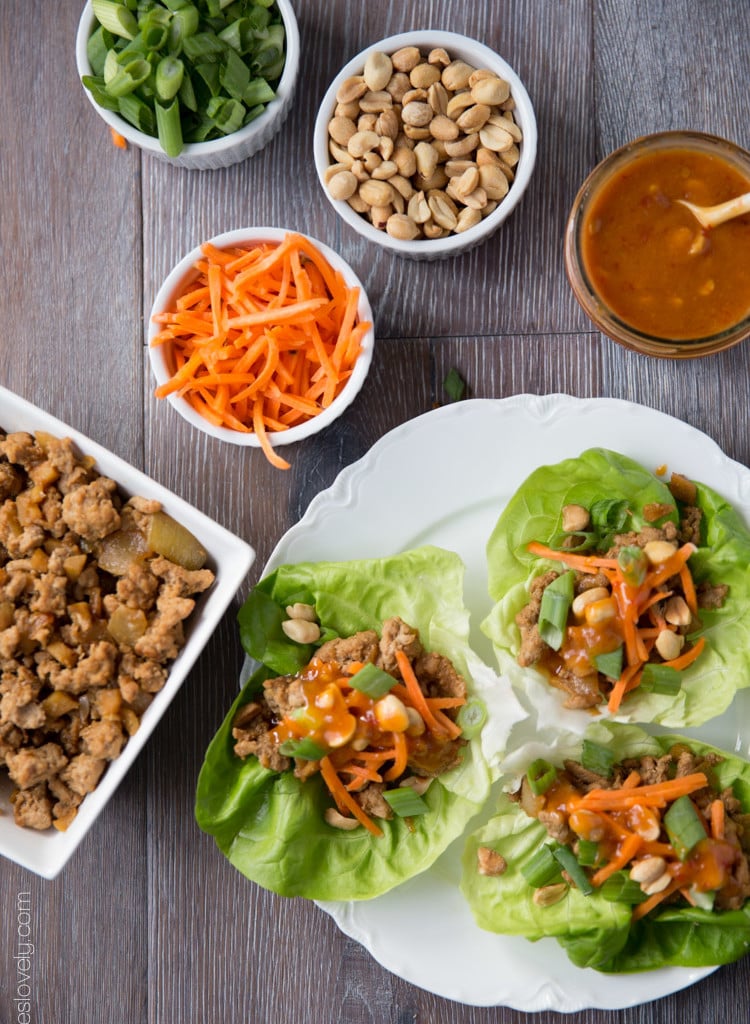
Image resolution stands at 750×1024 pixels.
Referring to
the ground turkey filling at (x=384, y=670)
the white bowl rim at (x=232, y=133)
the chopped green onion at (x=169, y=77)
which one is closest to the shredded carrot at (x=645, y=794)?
the ground turkey filling at (x=384, y=670)

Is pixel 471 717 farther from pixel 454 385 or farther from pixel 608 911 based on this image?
pixel 454 385

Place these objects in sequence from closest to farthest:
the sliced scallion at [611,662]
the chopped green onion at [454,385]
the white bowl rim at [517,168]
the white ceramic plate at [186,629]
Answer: the white ceramic plate at [186,629] < the sliced scallion at [611,662] < the white bowl rim at [517,168] < the chopped green onion at [454,385]

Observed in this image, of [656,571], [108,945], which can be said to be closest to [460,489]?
[656,571]

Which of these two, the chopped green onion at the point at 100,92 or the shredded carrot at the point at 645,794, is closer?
the shredded carrot at the point at 645,794

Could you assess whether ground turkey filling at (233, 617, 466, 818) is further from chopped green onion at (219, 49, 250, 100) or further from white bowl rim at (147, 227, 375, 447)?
chopped green onion at (219, 49, 250, 100)

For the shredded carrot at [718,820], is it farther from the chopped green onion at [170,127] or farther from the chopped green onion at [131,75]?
the chopped green onion at [131,75]

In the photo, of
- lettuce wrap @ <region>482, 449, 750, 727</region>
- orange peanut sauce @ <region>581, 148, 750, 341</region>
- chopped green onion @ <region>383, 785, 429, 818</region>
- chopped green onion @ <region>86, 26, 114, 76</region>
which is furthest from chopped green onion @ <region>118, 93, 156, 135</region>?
chopped green onion @ <region>383, 785, 429, 818</region>
